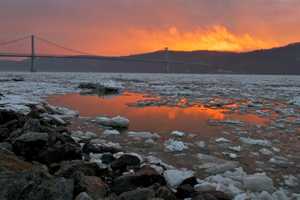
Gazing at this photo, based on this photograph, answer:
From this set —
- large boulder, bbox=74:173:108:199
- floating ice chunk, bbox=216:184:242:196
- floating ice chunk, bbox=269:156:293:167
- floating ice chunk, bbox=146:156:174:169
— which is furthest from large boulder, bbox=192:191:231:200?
floating ice chunk, bbox=269:156:293:167

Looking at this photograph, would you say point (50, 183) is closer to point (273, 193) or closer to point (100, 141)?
point (273, 193)

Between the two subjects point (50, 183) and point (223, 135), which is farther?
point (223, 135)

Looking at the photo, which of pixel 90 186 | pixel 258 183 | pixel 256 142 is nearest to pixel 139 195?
pixel 90 186

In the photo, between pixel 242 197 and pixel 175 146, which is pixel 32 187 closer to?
pixel 242 197

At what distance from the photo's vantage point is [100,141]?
535 cm

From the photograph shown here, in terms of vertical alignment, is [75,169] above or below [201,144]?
above

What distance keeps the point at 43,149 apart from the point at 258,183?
2.44 m

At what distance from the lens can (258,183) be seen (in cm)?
347

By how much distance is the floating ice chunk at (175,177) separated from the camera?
3471mm

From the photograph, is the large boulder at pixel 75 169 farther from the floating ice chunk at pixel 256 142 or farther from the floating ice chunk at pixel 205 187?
the floating ice chunk at pixel 256 142

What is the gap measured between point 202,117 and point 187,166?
172 inches

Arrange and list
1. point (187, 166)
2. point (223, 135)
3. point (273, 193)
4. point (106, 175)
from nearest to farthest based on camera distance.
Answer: point (273, 193) < point (106, 175) < point (187, 166) < point (223, 135)

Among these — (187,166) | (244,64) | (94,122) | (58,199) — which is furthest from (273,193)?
(244,64)

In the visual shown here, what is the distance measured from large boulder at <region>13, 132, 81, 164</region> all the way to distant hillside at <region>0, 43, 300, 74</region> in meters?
70.0
